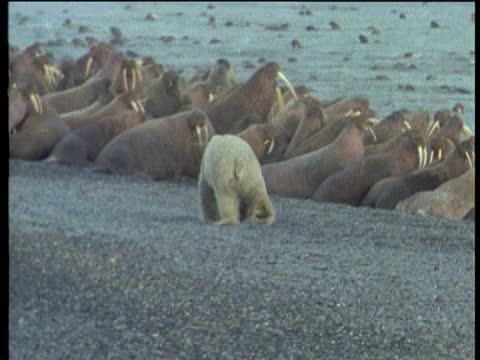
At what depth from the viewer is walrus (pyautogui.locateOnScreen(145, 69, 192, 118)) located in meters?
4.59

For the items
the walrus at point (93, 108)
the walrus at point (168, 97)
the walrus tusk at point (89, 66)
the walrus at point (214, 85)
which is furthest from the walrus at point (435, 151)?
the walrus tusk at point (89, 66)

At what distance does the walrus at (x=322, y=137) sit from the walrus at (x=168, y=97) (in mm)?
914

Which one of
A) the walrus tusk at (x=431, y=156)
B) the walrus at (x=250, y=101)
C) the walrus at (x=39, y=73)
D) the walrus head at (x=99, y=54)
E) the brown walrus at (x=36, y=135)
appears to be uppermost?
the walrus at (x=250, y=101)

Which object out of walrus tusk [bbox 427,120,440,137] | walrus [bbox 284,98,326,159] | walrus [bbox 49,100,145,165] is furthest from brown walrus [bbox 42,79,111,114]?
walrus tusk [bbox 427,120,440,137]

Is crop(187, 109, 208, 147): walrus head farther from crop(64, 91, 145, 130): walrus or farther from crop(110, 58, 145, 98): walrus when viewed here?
crop(110, 58, 145, 98): walrus

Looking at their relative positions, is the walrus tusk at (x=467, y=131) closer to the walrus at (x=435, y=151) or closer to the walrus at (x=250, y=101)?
the walrus at (x=435, y=151)

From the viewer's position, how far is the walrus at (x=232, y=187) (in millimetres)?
2541

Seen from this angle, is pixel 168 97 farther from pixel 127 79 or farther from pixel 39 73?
pixel 39 73

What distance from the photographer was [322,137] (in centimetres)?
372

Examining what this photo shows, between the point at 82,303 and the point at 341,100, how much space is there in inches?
109

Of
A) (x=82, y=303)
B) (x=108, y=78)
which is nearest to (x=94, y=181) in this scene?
(x=82, y=303)

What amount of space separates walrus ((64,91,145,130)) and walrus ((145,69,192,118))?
95mm

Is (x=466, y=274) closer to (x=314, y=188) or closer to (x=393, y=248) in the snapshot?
Answer: (x=393, y=248)

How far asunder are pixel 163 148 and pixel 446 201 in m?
1.30
